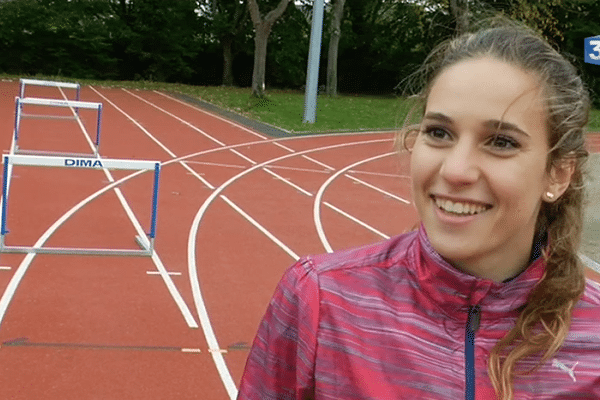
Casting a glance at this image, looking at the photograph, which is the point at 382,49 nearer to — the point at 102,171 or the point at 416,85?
the point at 102,171

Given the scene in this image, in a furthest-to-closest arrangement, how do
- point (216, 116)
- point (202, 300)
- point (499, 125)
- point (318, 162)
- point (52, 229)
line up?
point (216, 116) < point (318, 162) < point (52, 229) < point (202, 300) < point (499, 125)

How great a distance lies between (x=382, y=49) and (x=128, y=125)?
2254 cm

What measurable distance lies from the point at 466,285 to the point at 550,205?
1.04 feet

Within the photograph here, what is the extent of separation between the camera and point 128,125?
1905 centimetres

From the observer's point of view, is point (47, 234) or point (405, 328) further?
point (47, 234)

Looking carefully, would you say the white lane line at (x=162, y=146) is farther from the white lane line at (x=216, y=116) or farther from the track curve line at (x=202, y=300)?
the white lane line at (x=216, y=116)

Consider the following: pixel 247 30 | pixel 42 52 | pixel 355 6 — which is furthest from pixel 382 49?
pixel 42 52

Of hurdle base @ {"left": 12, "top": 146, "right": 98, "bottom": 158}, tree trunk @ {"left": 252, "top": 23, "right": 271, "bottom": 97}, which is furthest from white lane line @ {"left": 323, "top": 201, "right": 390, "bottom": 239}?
tree trunk @ {"left": 252, "top": 23, "right": 271, "bottom": 97}

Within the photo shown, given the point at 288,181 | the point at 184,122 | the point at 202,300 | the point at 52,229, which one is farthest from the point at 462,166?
the point at 184,122

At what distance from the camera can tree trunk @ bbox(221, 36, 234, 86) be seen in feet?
123

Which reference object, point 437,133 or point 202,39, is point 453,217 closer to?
point 437,133

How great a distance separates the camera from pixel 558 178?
62.5 inches

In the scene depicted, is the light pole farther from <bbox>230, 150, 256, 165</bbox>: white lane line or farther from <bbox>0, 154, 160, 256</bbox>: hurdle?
<bbox>0, 154, 160, 256</bbox>: hurdle

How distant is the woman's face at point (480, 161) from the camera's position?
1449 millimetres
